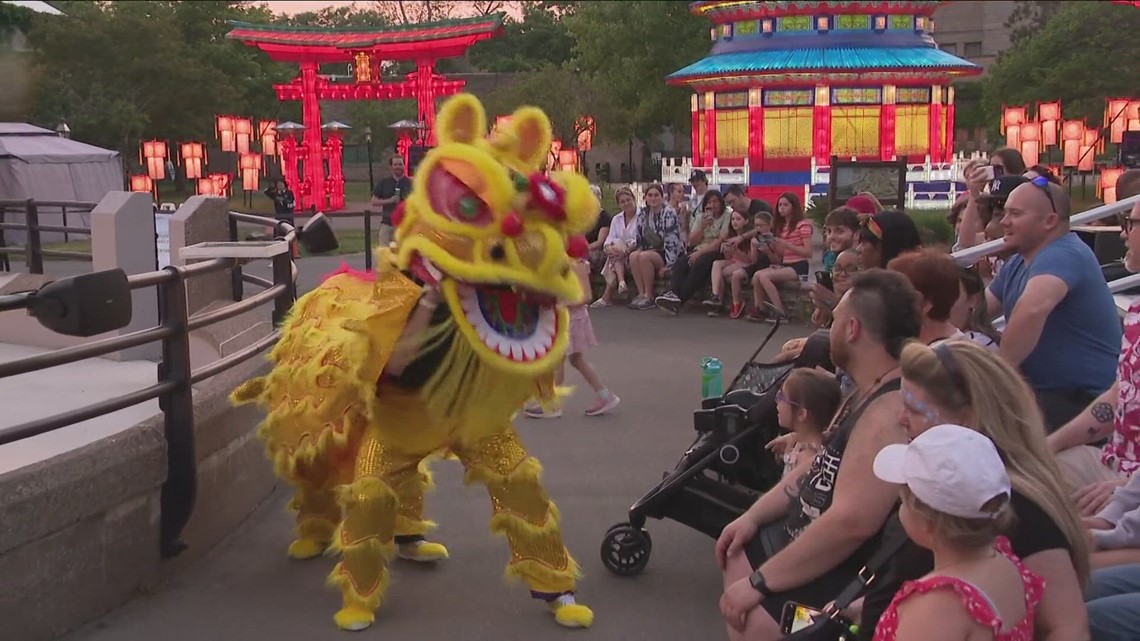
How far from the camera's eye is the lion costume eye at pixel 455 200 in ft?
13.1

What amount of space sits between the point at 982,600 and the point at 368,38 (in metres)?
32.1

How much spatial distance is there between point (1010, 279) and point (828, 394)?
4.61 feet

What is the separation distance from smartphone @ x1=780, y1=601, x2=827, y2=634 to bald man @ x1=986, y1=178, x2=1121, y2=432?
5.99 feet

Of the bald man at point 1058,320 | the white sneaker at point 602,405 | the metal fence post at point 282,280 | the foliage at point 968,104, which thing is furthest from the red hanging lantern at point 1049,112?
the foliage at point 968,104

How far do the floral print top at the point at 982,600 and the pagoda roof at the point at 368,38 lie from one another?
29.6 metres

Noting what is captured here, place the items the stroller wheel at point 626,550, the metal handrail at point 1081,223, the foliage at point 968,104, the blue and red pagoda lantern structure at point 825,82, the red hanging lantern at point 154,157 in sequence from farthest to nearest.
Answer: the foliage at point 968,104, the red hanging lantern at point 154,157, the blue and red pagoda lantern structure at point 825,82, the metal handrail at point 1081,223, the stroller wheel at point 626,550

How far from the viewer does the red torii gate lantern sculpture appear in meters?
31.5

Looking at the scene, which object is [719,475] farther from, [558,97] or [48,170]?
[558,97]

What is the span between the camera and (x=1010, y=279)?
4918 mm

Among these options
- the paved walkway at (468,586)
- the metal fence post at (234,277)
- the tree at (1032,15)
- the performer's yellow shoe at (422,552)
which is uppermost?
the tree at (1032,15)

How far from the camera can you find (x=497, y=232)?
398 cm

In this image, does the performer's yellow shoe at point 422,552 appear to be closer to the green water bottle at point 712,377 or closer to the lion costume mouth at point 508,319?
the lion costume mouth at point 508,319

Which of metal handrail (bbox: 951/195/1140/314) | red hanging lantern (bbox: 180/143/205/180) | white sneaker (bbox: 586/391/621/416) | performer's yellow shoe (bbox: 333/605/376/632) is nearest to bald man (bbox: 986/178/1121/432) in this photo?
metal handrail (bbox: 951/195/1140/314)

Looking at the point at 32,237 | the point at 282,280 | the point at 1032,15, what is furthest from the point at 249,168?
the point at 1032,15
